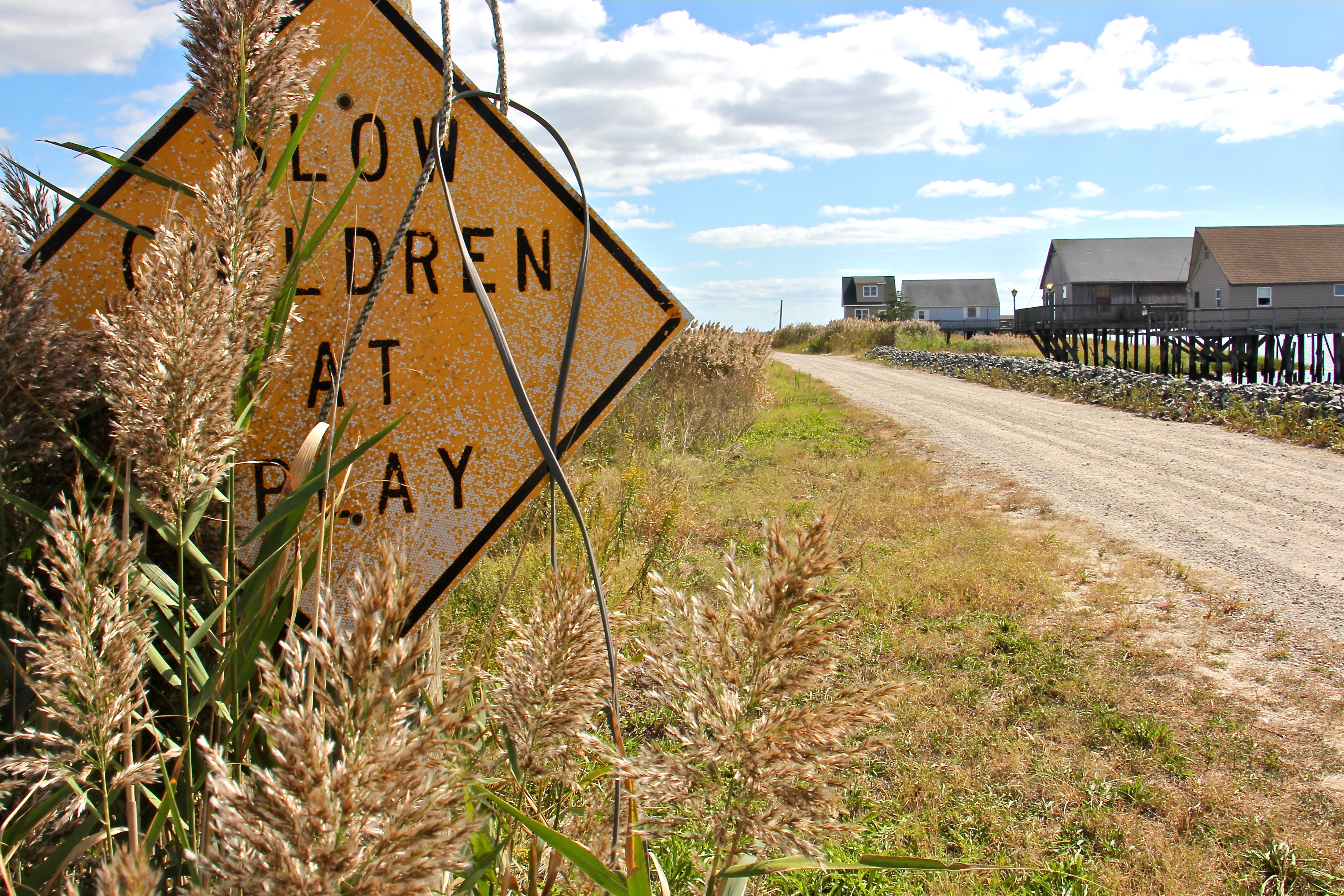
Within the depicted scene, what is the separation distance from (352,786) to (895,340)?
5082 centimetres

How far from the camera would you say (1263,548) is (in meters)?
7.21

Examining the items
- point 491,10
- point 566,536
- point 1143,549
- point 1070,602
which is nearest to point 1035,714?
point 1070,602

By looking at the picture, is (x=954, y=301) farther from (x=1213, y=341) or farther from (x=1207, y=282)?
(x=1213, y=341)

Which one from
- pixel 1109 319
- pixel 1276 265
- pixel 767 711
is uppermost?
pixel 1276 265

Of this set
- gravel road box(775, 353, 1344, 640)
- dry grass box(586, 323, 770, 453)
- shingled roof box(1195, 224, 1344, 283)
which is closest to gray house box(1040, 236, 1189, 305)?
shingled roof box(1195, 224, 1344, 283)

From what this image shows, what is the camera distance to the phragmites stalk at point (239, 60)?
121 centimetres

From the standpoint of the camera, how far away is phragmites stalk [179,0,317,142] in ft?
3.98

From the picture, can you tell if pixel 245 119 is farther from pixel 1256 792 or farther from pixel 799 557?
pixel 1256 792

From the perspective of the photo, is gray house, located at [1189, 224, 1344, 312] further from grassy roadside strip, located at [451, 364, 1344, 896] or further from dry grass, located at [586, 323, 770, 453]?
grassy roadside strip, located at [451, 364, 1344, 896]

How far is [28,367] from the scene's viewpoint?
1138mm

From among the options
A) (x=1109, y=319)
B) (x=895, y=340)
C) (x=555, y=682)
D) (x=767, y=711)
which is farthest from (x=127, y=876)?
(x=895, y=340)

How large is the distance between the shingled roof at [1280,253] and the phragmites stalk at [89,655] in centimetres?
6111

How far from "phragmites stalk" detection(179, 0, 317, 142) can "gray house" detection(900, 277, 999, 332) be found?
91.2 meters

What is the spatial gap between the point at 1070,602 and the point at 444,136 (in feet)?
18.3
